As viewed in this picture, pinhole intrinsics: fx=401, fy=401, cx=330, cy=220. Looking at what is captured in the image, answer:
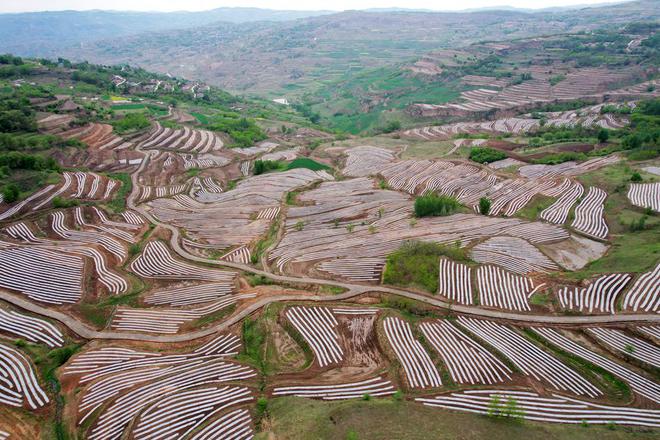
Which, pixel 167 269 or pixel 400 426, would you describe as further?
pixel 167 269

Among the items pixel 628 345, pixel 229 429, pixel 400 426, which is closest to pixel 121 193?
pixel 229 429

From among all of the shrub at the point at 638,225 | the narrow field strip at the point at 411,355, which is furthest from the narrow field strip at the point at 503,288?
the shrub at the point at 638,225

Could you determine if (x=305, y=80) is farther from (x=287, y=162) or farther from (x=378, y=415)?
(x=378, y=415)

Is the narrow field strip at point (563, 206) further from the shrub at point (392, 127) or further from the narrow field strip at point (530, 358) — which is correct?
the shrub at point (392, 127)

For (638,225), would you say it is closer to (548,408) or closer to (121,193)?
(548,408)

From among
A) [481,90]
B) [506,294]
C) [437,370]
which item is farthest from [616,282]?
[481,90]
